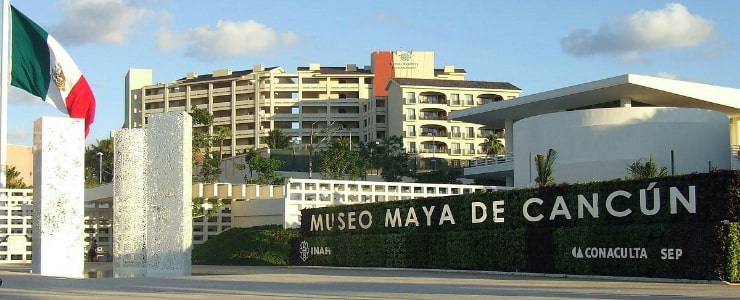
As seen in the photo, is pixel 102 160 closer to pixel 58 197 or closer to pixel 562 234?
pixel 58 197

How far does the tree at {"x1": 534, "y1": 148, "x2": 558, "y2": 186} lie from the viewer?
5281cm

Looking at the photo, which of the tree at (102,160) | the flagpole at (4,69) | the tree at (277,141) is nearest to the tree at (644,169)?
the flagpole at (4,69)

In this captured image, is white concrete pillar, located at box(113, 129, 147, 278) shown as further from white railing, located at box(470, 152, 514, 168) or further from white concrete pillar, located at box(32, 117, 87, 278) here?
white railing, located at box(470, 152, 514, 168)

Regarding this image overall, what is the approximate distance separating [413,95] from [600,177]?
211 ft

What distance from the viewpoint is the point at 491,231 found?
3019cm

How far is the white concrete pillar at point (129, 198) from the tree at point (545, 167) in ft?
77.7

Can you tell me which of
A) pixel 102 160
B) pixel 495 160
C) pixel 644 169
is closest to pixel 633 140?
pixel 644 169

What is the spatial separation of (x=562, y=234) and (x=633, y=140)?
29.6m

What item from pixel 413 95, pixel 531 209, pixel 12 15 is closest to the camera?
pixel 531 209

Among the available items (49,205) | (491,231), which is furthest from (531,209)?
(49,205)

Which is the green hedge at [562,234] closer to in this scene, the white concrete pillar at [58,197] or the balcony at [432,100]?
the white concrete pillar at [58,197]

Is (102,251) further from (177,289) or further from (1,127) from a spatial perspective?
(177,289)

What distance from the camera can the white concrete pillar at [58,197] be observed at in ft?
104

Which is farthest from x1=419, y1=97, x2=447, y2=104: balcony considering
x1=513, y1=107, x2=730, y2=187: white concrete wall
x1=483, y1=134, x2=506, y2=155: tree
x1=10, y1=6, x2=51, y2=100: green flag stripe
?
x1=10, y1=6, x2=51, y2=100: green flag stripe
